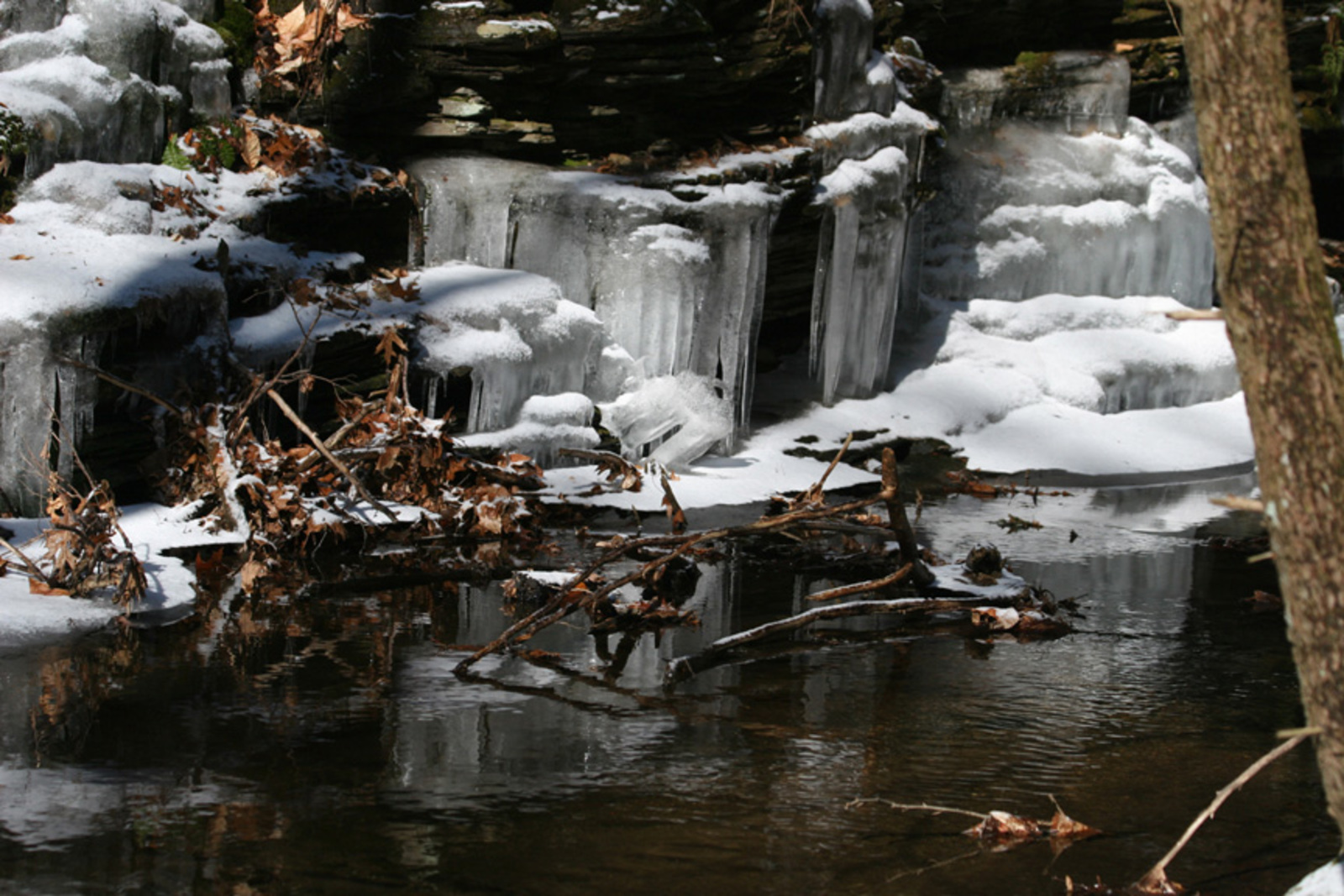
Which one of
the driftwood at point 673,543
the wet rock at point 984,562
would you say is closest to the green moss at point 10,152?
the driftwood at point 673,543

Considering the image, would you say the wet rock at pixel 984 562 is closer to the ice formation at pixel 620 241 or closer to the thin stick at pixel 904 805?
the thin stick at pixel 904 805

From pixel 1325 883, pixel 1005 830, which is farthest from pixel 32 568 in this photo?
pixel 1325 883

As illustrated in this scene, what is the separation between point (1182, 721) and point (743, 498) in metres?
4.60

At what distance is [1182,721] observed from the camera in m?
4.80

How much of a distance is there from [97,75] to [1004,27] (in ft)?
29.6

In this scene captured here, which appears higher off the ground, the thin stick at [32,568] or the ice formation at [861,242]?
the ice formation at [861,242]

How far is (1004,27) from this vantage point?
1391cm

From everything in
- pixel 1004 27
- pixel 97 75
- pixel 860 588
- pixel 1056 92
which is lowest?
pixel 860 588

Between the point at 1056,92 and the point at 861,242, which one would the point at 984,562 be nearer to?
the point at 861,242

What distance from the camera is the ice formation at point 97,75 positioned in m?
8.21

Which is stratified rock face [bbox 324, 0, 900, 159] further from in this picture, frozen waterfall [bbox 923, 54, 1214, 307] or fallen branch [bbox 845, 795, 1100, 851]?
fallen branch [bbox 845, 795, 1100, 851]

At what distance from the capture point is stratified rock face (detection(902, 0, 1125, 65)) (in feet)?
43.7

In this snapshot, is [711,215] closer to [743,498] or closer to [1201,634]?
[743,498]

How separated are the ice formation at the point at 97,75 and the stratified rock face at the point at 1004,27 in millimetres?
6978
